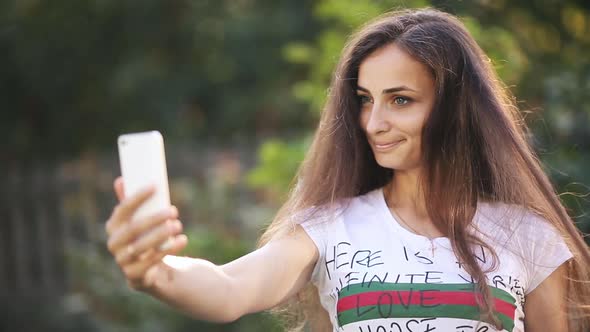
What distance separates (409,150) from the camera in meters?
2.62

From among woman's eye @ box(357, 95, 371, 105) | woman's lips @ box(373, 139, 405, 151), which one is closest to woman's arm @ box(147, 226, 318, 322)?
woman's lips @ box(373, 139, 405, 151)

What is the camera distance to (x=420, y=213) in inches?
105

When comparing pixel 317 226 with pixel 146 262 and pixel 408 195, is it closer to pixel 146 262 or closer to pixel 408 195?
pixel 408 195

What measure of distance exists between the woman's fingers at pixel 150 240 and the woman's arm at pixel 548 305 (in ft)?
4.08

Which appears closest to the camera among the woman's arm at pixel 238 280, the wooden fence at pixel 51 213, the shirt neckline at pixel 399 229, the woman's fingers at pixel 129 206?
the woman's fingers at pixel 129 206

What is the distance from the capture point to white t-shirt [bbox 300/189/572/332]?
2.45 meters

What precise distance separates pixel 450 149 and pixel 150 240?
1156 millimetres

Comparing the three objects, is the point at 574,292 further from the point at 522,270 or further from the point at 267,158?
the point at 267,158

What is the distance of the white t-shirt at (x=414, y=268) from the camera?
245cm

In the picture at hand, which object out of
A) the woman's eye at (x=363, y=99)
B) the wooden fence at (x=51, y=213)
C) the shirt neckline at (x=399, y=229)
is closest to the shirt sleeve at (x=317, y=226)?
the shirt neckline at (x=399, y=229)

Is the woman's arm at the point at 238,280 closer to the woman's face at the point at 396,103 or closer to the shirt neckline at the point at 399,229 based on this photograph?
the shirt neckline at the point at 399,229

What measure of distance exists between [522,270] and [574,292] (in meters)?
0.25

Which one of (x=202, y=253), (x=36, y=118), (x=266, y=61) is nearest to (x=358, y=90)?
(x=202, y=253)

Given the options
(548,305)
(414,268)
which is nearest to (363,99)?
(414,268)
